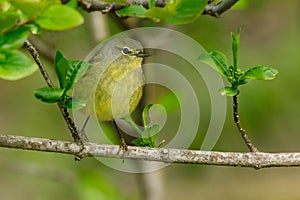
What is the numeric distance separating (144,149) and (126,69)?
0.37 meters

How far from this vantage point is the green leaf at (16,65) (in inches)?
45.1

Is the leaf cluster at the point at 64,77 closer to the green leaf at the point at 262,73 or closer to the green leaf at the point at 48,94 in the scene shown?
the green leaf at the point at 48,94

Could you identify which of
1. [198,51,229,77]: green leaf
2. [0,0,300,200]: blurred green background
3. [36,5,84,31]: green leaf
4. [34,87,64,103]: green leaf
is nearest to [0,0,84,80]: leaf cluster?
[36,5,84,31]: green leaf

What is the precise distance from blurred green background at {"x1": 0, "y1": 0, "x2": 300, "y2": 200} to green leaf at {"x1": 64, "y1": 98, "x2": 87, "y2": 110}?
2.20 m

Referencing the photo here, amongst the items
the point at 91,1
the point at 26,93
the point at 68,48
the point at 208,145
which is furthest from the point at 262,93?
the point at 91,1

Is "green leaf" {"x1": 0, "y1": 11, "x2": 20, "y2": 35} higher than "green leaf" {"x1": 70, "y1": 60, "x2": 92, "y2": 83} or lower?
higher

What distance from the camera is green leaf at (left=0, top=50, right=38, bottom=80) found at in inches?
45.1

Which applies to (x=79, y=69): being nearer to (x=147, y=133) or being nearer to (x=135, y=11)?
(x=135, y=11)

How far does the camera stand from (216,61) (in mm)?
1320

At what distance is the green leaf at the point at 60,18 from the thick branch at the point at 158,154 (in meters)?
0.46

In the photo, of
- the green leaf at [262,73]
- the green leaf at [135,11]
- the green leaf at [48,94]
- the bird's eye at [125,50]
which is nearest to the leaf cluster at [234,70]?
the green leaf at [262,73]

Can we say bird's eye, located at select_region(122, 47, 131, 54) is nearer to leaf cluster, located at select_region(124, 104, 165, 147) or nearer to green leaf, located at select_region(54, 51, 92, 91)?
leaf cluster, located at select_region(124, 104, 165, 147)

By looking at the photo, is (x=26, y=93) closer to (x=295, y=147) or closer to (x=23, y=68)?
(x=295, y=147)

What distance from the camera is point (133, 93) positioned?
1.63 meters
